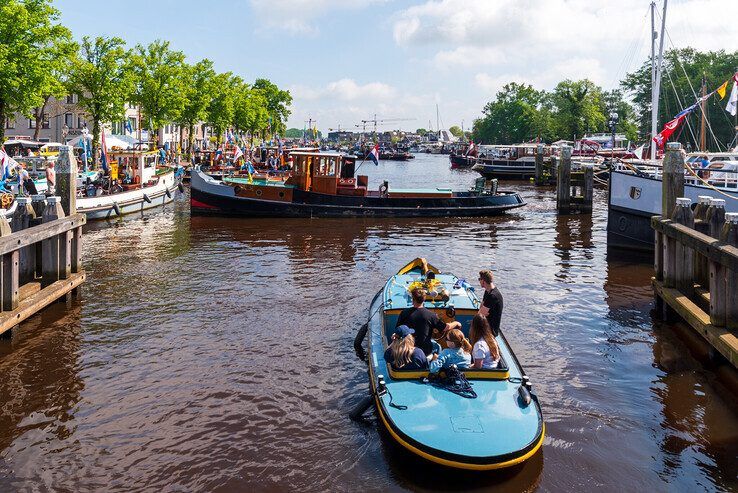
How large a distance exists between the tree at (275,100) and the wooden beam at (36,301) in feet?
343

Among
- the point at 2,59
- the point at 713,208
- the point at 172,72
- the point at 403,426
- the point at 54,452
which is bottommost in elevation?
the point at 54,452

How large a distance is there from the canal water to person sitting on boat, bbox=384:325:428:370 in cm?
108

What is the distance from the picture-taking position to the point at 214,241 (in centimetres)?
2844

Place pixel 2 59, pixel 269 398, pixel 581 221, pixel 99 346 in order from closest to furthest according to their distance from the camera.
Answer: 1. pixel 269 398
2. pixel 99 346
3. pixel 2 59
4. pixel 581 221

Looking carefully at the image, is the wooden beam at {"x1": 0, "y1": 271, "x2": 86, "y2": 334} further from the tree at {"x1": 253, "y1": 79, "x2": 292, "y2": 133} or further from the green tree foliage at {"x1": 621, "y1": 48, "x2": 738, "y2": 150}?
the tree at {"x1": 253, "y1": 79, "x2": 292, "y2": 133}

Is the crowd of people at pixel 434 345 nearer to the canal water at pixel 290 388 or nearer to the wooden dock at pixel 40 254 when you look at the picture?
the canal water at pixel 290 388

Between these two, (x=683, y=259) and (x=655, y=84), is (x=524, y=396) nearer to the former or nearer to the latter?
(x=683, y=259)

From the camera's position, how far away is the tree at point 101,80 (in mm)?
48875

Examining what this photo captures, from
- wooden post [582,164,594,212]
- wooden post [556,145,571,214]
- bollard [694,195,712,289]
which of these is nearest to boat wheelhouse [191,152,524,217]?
wooden post [556,145,571,214]

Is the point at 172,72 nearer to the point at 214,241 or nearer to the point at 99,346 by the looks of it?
the point at 214,241

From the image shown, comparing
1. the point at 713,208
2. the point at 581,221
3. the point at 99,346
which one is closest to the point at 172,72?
the point at 581,221

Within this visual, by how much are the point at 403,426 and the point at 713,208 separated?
10171mm

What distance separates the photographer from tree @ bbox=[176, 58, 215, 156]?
215 ft

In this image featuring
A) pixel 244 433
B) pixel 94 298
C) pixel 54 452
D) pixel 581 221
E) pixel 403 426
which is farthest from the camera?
pixel 581 221
